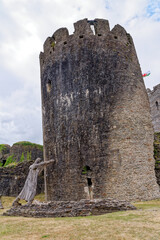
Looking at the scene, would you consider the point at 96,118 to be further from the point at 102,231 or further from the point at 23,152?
the point at 23,152

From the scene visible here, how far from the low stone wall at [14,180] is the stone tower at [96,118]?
5223 mm

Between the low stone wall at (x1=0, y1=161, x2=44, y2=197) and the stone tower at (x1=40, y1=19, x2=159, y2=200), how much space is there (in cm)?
522

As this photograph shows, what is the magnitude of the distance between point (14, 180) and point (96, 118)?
1042 cm

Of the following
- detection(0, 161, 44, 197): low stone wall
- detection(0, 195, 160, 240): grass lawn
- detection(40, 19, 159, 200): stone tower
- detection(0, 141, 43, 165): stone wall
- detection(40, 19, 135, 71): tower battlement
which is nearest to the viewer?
detection(0, 195, 160, 240): grass lawn

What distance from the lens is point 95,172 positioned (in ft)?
38.9

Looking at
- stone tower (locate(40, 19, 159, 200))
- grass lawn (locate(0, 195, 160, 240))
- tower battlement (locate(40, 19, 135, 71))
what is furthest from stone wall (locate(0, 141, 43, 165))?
grass lawn (locate(0, 195, 160, 240))

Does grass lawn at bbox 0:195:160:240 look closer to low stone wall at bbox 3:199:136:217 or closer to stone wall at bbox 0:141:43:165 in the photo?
low stone wall at bbox 3:199:136:217

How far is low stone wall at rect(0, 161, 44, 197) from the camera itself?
18.3 meters

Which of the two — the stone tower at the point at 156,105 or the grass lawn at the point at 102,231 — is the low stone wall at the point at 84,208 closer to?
the grass lawn at the point at 102,231

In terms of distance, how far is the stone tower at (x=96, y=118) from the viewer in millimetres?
11562

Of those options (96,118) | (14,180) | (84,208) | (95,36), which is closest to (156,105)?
(95,36)

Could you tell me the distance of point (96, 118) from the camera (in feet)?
41.4

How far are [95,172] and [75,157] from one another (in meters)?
1.58

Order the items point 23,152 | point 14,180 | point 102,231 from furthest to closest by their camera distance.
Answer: point 23,152 → point 14,180 → point 102,231
